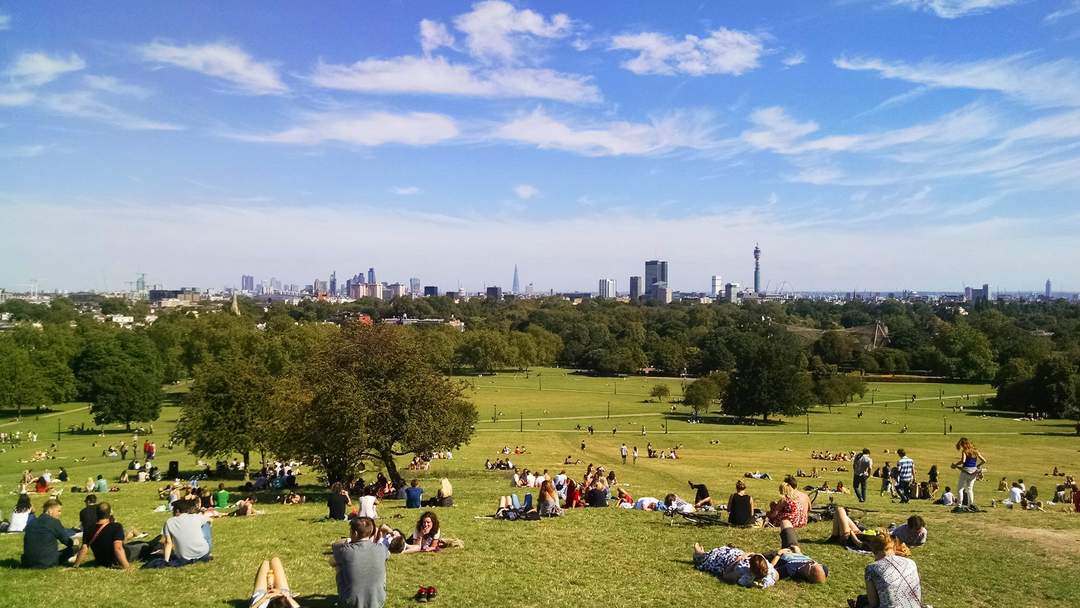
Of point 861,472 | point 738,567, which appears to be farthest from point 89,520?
point 861,472

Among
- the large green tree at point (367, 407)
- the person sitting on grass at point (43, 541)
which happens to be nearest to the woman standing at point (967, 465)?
the large green tree at point (367, 407)

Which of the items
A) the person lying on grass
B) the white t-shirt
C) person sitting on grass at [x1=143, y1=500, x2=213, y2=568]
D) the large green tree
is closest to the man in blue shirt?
the white t-shirt

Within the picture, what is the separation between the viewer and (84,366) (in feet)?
253

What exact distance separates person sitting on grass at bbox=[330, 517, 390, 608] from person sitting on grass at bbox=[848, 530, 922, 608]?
6.38 meters

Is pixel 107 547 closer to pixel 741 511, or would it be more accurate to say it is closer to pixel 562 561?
pixel 562 561

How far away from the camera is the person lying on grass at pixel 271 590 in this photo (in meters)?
10.2

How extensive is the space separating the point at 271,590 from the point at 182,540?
3031mm

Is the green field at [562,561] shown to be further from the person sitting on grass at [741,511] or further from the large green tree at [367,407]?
the large green tree at [367,407]

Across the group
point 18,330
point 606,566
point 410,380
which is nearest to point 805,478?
point 410,380

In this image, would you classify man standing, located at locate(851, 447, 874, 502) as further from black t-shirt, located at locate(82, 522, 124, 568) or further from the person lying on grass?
black t-shirt, located at locate(82, 522, 124, 568)

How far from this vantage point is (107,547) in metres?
12.4

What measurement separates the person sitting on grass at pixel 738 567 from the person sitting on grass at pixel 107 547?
9778 millimetres

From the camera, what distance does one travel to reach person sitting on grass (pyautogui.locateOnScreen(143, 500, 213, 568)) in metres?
12.4

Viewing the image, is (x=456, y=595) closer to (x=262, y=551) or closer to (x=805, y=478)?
(x=262, y=551)
